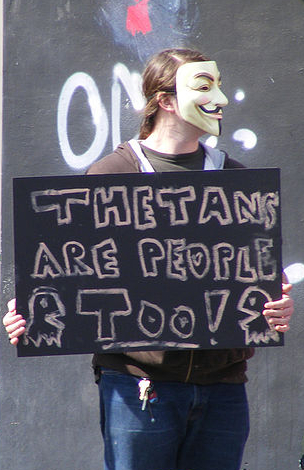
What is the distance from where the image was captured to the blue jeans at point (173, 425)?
2.67 m

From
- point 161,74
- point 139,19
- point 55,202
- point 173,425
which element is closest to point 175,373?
point 173,425

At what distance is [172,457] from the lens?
8.96ft

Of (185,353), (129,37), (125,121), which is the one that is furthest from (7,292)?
(185,353)

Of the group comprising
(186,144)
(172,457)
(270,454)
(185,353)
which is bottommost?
(270,454)

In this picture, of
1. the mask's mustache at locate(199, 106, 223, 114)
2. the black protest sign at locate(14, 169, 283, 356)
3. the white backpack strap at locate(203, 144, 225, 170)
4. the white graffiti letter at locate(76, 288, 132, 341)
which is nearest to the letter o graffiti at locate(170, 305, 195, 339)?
the black protest sign at locate(14, 169, 283, 356)

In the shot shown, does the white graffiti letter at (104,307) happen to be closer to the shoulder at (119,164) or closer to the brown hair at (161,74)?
the shoulder at (119,164)

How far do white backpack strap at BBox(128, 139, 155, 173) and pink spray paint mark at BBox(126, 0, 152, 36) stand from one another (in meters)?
1.38

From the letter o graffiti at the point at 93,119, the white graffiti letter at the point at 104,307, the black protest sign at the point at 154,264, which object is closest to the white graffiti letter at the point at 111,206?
the black protest sign at the point at 154,264

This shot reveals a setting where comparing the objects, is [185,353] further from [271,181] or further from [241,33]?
[241,33]

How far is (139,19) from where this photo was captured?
4.05m

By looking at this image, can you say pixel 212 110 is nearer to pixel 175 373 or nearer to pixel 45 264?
pixel 45 264

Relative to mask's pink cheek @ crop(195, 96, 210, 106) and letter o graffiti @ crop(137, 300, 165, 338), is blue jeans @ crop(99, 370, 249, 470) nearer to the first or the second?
letter o graffiti @ crop(137, 300, 165, 338)

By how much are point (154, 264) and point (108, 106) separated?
160 cm

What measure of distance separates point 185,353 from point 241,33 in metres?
1.96
